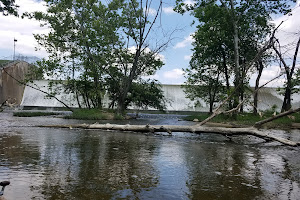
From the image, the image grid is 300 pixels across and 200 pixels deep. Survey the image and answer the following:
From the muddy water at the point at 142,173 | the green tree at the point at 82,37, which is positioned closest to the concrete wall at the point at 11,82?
the green tree at the point at 82,37

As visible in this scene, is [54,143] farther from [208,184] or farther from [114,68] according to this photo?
[114,68]

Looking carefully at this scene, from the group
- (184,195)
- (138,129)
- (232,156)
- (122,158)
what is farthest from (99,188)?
(138,129)

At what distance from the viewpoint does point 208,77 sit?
79.0 feet

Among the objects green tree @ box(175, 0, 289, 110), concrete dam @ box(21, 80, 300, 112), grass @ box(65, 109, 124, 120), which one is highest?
green tree @ box(175, 0, 289, 110)

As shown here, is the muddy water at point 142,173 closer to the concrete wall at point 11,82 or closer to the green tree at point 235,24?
the green tree at point 235,24

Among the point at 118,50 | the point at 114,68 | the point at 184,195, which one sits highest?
the point at 118,50

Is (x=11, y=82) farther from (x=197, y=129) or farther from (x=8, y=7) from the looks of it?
(x=197, y=129)

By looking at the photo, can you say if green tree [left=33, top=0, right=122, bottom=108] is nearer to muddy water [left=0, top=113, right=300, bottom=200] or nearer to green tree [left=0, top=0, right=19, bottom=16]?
green tree [left=0, top=0, right=19, bottom=16]

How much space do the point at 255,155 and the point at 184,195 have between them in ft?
10.4

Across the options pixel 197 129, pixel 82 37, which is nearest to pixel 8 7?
pixel 82 37

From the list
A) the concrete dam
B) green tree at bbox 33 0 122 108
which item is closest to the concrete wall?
the concrete dam

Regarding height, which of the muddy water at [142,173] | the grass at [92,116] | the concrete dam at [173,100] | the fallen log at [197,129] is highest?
the concrete dam at [173,100]

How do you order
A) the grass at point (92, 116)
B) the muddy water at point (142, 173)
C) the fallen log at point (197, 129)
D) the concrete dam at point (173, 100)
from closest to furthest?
1. the muddy water at point (142, 173)
2. the fallen log at point (197, 129)
3. the grass at point (92, 116)
4. the concrete dam at point (173, 100)

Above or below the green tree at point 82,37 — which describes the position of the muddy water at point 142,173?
below
